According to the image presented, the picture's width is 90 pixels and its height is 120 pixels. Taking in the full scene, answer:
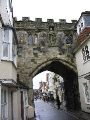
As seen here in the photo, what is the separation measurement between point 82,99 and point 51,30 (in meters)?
7.55

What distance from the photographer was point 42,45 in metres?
25.9

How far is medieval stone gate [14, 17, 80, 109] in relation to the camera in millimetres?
25281

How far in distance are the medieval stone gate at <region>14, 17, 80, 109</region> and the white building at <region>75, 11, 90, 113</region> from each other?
1.19 m

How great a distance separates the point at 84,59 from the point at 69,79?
7.93 metres

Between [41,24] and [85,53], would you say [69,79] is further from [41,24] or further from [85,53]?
[85,53]

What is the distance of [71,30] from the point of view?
26703 millimetres

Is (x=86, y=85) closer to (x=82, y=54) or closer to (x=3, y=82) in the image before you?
(x=82, y=54)

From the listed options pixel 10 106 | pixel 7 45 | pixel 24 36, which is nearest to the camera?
pixel 7 45

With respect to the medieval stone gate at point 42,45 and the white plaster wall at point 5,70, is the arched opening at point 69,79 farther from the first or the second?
the white plaster wall at point 5,70

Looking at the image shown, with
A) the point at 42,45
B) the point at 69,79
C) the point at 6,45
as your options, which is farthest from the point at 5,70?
the point at 69,79

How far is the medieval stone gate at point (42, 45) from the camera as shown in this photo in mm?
25281

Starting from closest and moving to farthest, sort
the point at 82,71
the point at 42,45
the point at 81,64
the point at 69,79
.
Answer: the point at 82,71 → the point at 81,64 → the point at 42,45 → the point at 69,79

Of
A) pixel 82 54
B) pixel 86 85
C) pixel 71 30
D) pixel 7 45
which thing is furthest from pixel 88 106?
pixel 7 45

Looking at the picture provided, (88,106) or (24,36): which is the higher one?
(24,36)
